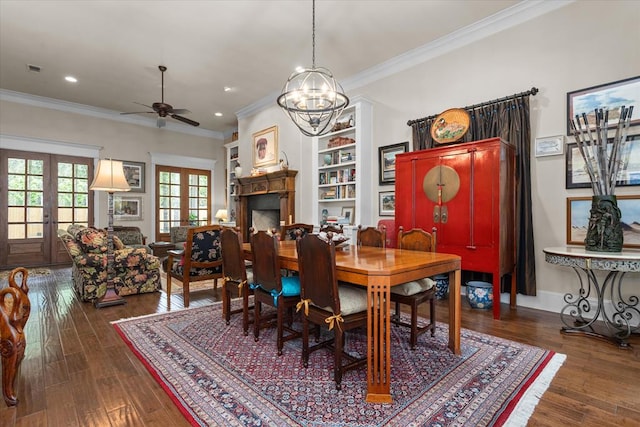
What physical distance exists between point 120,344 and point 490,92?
4.46 metres

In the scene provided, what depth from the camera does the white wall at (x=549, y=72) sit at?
2980 millimetres

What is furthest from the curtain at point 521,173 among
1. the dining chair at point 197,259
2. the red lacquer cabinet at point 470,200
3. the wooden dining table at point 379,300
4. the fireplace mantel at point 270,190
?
the fireplace mantel at point 270,190

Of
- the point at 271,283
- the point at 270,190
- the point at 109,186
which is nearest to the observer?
the point at 271,283

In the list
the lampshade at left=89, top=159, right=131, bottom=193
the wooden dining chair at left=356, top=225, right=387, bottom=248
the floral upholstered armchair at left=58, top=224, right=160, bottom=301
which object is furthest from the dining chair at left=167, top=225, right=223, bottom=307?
the wooden dining chair at left=356, top=225, right=387, bottom=248

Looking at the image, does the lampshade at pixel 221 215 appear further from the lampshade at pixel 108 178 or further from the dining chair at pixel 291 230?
the dining chair at pixel 291 230

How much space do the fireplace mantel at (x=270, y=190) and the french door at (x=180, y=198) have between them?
2.01 meters

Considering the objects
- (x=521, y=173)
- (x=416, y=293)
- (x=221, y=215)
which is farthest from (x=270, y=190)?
(x=416, y=293)

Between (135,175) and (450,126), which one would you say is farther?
(135,175)

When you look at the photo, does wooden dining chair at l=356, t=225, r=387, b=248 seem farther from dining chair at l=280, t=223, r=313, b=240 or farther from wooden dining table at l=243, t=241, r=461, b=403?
wooden dining table at l=243, t=241, r=461, b=403

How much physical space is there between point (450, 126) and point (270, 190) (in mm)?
3487

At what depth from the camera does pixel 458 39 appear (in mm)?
3998

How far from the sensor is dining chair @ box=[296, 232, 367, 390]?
6.15ft

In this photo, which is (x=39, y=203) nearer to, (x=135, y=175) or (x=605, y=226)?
(x=135, y=175)

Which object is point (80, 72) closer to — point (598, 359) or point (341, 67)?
point (341, 67)
